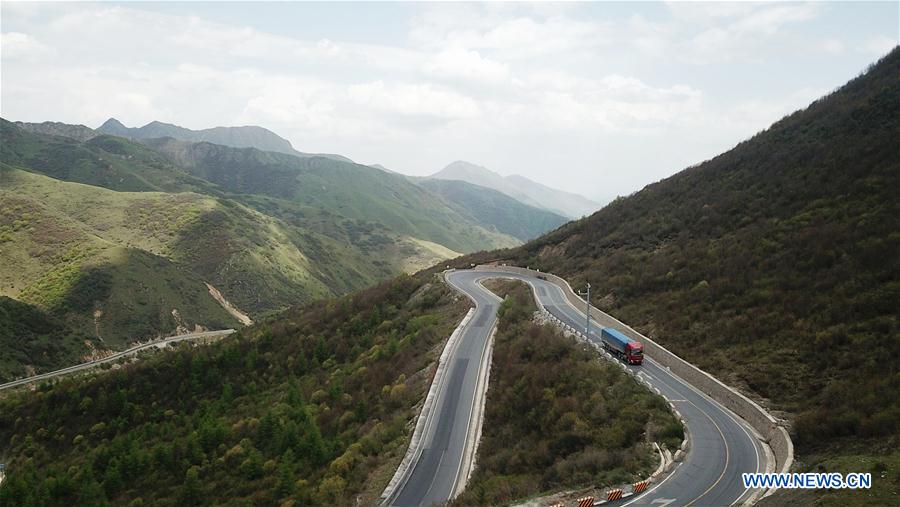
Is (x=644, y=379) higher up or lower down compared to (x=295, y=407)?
higher up

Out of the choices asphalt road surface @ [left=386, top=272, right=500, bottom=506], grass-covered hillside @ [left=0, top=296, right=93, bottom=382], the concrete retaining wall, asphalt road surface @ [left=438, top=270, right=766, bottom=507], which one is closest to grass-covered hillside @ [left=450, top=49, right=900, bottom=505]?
the concrete retaining wall

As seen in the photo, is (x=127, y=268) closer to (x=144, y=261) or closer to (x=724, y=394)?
(x=144, y=261)

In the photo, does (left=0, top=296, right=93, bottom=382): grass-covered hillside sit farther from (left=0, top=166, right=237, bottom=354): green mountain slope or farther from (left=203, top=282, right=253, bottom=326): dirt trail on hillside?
(left=203, top=282, right=253, bottom=326): dirt trail on hillside

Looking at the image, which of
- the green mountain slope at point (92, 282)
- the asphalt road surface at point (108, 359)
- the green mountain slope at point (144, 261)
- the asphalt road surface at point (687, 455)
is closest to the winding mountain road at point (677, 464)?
the asphalt road surface at point (687, 455)

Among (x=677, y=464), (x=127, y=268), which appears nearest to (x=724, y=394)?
(x=677, y=464)

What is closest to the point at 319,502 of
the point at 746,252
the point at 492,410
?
the point at 492,410

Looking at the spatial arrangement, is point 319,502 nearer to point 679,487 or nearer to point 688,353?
point 679,487

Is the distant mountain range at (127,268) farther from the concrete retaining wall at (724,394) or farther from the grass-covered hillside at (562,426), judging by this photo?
the concrete retaining wall at (724,394)
